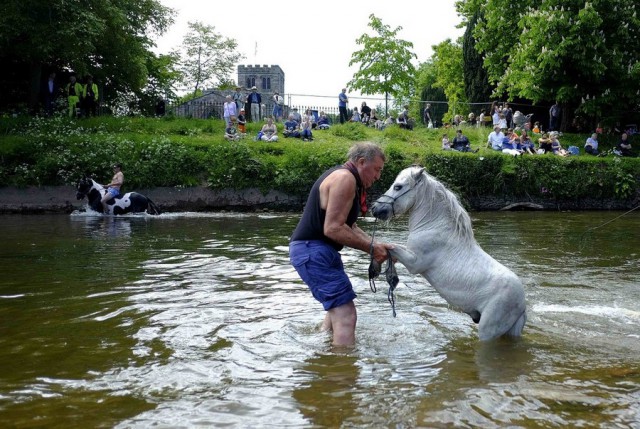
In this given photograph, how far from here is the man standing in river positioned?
5957mm

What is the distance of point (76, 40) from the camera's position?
28250 mm

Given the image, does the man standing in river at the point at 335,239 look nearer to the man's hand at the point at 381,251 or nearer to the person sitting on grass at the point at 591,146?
the man's hand at the point at 381,251

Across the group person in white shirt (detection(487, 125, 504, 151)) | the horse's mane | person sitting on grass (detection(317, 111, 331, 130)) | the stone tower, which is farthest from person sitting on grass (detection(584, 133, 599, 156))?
the stone tower

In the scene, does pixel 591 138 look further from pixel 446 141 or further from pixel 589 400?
pixel 589 400

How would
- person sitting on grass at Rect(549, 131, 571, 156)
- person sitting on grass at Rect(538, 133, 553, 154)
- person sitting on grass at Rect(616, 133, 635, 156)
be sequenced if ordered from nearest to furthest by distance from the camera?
person sitting on grass at Rect(549, 131, 571, 156) < person sitting on grass at Rect(538, 133, 553, 154) < person sitting on grass at Rect(616, 133, 635, 156)

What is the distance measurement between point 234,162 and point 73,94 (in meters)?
9.66

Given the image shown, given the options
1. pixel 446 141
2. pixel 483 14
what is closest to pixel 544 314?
pixel 446 141

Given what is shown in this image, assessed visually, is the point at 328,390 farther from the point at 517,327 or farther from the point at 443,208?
the point at 517,327

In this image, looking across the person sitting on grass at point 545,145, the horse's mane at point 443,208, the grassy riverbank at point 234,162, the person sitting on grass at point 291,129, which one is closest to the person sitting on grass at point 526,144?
the person sitting on grass at point 545,145

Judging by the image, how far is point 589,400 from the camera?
4785 mm

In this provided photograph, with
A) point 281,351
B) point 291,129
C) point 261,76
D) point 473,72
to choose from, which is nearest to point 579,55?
point 473,72

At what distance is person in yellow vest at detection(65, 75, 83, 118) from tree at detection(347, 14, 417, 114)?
21.8 m

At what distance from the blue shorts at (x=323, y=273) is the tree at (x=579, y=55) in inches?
1154

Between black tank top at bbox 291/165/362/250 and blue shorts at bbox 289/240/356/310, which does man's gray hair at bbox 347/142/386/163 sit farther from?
blue shorts at bbox 289/240/356/310
